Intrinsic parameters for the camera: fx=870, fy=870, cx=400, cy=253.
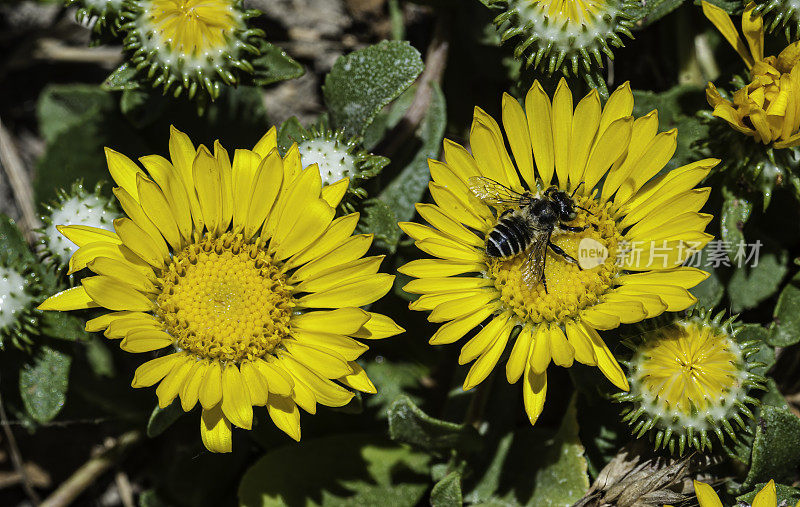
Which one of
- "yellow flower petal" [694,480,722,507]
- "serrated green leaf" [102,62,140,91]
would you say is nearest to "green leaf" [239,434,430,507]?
"yellow flower petal" [694,480,722,507]

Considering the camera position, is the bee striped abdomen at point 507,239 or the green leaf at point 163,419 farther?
the green leaf at point 163,419

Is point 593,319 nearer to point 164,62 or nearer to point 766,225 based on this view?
point 766,225

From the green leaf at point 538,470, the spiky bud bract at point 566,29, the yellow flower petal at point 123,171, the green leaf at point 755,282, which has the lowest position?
the green leaf at point 538,470

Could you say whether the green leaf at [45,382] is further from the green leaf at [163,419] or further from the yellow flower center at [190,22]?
the yellow flower center at [190,22]

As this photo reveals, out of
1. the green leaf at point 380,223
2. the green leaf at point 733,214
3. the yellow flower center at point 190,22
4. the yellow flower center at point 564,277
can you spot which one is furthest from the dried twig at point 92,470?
the green leaf at point 733,214

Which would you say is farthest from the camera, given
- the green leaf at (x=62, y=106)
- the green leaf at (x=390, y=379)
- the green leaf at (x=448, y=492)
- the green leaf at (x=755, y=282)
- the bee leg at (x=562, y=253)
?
the green leaf at (x=62, y=106)

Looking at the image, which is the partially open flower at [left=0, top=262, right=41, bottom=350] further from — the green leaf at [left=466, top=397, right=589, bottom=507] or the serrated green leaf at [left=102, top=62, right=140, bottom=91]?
the green leaf at [left=466, top=397, right=589, bottom=507]

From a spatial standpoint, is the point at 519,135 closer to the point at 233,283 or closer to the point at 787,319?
the point at 233,283
